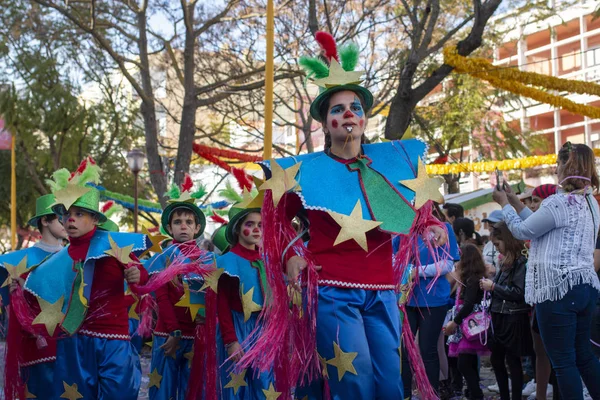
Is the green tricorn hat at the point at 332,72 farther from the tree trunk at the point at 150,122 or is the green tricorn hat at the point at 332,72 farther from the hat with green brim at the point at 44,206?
the tree trunk at the point at 150,122

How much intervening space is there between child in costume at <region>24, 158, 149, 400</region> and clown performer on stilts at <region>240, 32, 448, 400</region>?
156cm

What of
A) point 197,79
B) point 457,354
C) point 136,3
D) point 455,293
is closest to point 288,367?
point 457,354

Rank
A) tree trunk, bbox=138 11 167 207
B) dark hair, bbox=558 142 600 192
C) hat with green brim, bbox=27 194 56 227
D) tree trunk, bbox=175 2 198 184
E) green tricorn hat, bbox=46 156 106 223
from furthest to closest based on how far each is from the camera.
Result: 1. tree trunk, bbox=138 11 167 207
2. tree trunk, bbox=175 2 198 184
3. hat with green brim, bbox=27 194 56 227
4. green tricorn hat, bbox=46 156 106 223
5. dark hair, bbox=558 142 600 192

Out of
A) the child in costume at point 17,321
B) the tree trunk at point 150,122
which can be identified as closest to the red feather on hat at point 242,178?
the child in costume at point 17,321

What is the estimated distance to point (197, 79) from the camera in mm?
21562

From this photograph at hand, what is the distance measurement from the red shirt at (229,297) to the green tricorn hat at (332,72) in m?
1.83

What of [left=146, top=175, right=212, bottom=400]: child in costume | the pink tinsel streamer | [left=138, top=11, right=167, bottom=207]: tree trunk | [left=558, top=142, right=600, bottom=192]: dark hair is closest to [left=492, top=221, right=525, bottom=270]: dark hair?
[left=558, top=142, right=600, bottom=192]: dark hair

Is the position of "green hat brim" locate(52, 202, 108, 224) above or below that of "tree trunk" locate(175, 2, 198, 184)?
below

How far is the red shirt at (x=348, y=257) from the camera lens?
13.4 ft

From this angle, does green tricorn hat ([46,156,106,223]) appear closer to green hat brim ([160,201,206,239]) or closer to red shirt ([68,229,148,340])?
red shirt ([68,229,148,340])

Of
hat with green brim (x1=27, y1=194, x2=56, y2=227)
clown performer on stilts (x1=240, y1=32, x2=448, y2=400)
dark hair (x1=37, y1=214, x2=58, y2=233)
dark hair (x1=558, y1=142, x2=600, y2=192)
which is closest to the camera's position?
clown performer on stilts (x1=240, y1=32, x2=448, y2=400)

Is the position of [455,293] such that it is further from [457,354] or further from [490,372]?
[490,372]

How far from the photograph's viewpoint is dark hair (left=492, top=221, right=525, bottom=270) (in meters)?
6.80

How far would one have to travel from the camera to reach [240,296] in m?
5.93
